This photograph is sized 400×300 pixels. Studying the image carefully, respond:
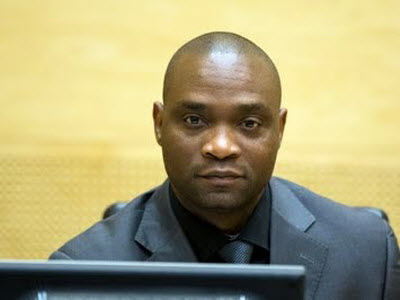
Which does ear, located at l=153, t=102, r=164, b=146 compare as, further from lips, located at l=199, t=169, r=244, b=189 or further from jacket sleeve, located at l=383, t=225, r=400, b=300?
jacket sleeve, located at l=383, t=225, r=400, b=300

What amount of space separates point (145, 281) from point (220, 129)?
1.83ft

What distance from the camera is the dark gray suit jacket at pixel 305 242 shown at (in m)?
1.47

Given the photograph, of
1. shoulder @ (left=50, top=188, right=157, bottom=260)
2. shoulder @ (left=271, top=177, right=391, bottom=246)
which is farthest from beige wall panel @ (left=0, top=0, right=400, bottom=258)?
shoulder @ (left=50, top=188, right=157, bottom=260)

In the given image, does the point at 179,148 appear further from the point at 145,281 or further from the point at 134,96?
the point at 134,96

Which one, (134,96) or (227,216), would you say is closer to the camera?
(227,216)

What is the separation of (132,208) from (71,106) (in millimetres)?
1379

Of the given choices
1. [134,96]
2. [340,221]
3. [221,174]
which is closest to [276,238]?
[340,221]

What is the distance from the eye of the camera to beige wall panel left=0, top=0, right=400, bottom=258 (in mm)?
2883

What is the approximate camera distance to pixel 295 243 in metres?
1.49

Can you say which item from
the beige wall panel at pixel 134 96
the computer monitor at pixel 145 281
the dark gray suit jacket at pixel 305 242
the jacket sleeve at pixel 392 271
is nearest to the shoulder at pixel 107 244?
the dark gray suit jacket at pixel 305 242

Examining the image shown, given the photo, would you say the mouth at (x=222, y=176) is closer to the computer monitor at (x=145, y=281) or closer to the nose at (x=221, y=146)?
the nose at (x=221, y=146)

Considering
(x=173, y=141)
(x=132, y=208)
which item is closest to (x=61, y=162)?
(x=132, y=208)

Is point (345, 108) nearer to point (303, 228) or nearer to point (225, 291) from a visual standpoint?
point (303, 228)

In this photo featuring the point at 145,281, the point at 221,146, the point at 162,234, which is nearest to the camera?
the point at 145,281
